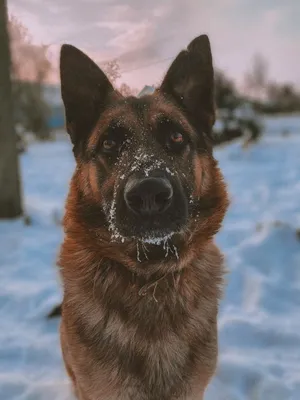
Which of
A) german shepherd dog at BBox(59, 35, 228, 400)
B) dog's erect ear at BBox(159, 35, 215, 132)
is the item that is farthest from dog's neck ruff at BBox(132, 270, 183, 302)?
dog's erect ear at BBox(159, 35, 215, 132)

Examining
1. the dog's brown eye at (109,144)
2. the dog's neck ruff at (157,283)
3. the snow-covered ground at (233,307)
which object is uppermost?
the dog's brown eye at (109,144)

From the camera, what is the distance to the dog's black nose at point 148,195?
1.93m

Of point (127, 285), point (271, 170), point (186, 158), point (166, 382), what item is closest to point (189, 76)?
point (186, 158)

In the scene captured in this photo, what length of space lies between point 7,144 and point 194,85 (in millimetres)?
4542

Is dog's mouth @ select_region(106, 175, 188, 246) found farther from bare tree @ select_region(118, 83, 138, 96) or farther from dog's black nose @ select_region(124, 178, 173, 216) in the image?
bare tree @ select_region(118, 83, 138, 96)

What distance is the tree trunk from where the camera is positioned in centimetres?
619

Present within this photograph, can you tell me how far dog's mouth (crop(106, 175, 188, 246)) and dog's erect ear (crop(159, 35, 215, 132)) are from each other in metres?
0.68

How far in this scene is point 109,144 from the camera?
2.42 m

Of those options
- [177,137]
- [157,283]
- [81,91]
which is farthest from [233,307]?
[81,91]

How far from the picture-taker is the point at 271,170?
11438 millimetres

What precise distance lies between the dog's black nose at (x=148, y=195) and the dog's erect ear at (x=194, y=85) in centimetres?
77

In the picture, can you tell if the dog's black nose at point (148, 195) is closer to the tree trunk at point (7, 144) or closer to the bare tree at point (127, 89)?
the bare tree at point (127, 89)

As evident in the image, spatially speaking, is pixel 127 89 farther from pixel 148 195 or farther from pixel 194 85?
pixel 148 195

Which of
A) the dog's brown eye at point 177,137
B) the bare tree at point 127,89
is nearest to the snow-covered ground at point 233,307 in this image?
the dog's brown eye at point 177,137
